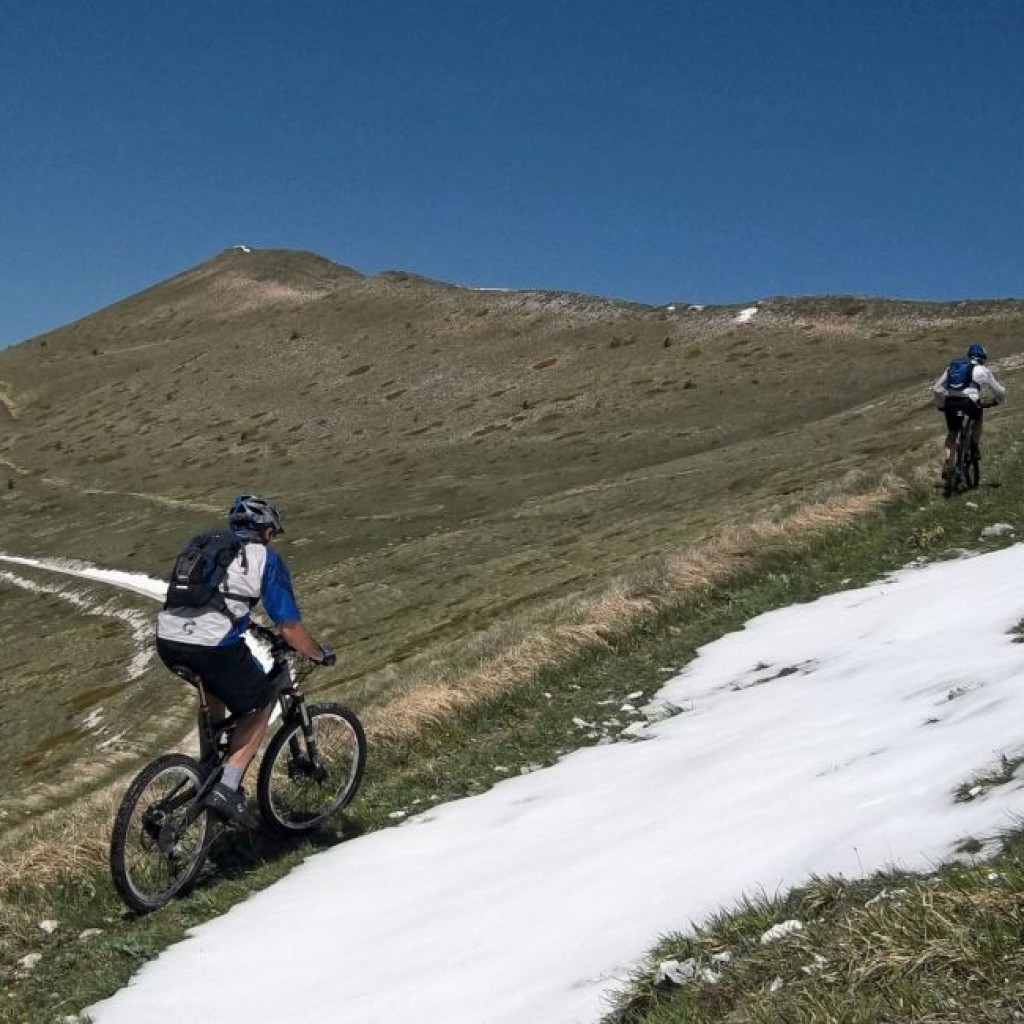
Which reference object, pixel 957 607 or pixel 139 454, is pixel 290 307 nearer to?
pixel 139 454

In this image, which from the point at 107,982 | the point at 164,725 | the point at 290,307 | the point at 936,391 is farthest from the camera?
the point at 290,307

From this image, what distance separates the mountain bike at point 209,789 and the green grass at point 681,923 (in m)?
0.28

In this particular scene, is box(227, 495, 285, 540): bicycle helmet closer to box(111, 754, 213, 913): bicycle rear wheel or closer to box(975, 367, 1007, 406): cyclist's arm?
box(111, 754, 213, 913): bicycle rear wheel

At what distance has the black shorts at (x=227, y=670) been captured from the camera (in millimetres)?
10227

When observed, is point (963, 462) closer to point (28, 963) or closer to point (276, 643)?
point (276, 643)

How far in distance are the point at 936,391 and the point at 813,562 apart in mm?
8011

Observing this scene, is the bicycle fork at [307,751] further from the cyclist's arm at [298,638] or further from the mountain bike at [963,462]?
the mountain bike at [963,462]

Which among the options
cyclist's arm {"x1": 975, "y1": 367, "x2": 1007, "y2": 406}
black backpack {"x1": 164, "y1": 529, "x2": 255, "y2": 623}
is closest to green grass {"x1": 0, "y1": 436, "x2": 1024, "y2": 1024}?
cyclist's arm {"x1": 975, "y1": 367, "x2": 1007, "y2": 406}

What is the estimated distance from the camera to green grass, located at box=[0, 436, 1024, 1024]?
16.0 feet

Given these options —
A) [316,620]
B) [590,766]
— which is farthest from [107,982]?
[316,620]

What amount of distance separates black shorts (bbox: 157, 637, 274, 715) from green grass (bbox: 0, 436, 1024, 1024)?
166 cm

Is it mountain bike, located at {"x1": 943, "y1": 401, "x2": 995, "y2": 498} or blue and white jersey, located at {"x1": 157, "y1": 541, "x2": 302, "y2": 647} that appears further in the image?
mountain bike, located at {"x1": 943, "y1": 401, "x2": 995, "y2": 498}

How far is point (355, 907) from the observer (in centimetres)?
891

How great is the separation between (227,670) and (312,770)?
206 centimetres
